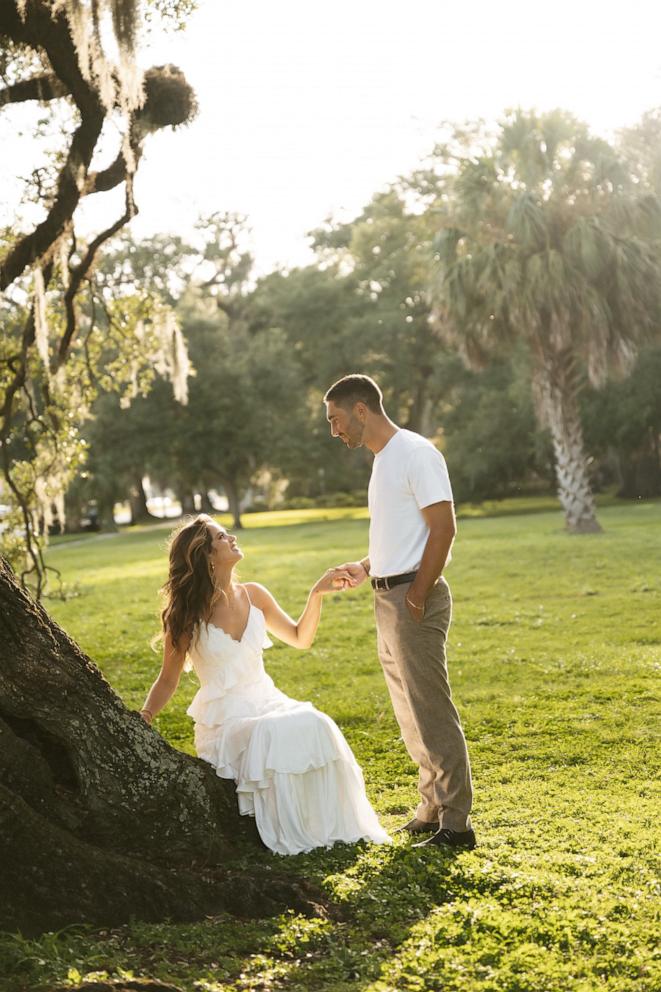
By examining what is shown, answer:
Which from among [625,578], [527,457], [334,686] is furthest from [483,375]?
[334,686]

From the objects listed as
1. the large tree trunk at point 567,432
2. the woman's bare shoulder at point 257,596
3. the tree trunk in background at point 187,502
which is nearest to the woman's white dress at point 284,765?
the woman's bare shoulder at point 257,596

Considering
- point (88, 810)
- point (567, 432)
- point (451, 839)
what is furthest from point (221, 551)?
point (567, 432)

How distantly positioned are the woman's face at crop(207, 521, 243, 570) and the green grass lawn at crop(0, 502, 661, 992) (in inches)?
11.7

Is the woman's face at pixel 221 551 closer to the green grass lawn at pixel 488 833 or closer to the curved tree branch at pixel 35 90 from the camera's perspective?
the green grass lawn at pixel 488 833

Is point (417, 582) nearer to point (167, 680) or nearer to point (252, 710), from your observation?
point (252, 710)

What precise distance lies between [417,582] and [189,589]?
112cm

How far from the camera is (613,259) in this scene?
24.7 metres

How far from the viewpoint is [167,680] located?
5.32 m

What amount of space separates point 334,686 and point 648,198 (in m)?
18.0

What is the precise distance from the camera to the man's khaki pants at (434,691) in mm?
5137

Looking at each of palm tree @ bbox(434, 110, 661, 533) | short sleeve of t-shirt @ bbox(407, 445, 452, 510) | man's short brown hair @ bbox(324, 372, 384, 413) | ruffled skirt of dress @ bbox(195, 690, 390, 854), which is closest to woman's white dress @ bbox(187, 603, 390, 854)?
ruffled skirt of dress @ bbox(195, 690, 390, 854)

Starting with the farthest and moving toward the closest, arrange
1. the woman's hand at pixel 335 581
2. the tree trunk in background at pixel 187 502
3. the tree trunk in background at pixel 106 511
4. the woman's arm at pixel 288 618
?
the tree trunk in background at pixel 187 502 < the tree trunk in background at pixel 106 511 < the woman's arm at pixel 288 618 < the woman's hand at pixel 335 581

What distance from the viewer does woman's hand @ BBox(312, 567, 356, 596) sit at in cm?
556

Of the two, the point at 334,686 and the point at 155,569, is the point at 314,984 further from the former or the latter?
the point at 155,569
